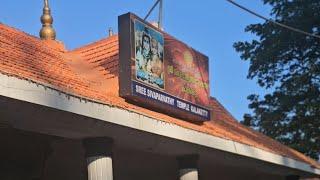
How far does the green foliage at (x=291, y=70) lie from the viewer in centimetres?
2697

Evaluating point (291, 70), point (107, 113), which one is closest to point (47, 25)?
point (107, 113)

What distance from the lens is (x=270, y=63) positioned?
28.4 m

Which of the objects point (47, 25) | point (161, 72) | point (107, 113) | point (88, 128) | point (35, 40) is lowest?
point (88, 128)

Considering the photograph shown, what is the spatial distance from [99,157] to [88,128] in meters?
0.58

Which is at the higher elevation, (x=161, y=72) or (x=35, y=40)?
(x=35, y=40)

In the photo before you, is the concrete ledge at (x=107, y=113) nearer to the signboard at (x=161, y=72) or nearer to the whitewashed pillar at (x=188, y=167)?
the signboard at (x=161, y=72)

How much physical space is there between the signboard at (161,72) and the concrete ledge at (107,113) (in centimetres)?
64

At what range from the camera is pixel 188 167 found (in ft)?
38.7

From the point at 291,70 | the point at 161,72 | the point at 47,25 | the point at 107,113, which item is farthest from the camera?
the point at 291,70

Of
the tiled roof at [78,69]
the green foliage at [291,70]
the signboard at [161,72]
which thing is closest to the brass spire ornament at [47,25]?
the tiled roof at [78,69]

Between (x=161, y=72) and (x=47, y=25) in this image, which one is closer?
(x=161, y=72)

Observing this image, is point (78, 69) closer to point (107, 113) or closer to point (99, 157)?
point (99, 157)

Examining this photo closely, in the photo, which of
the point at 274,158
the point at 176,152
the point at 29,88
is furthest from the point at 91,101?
the point at 274,158

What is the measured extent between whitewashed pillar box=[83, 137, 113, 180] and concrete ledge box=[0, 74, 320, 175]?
646 mm
